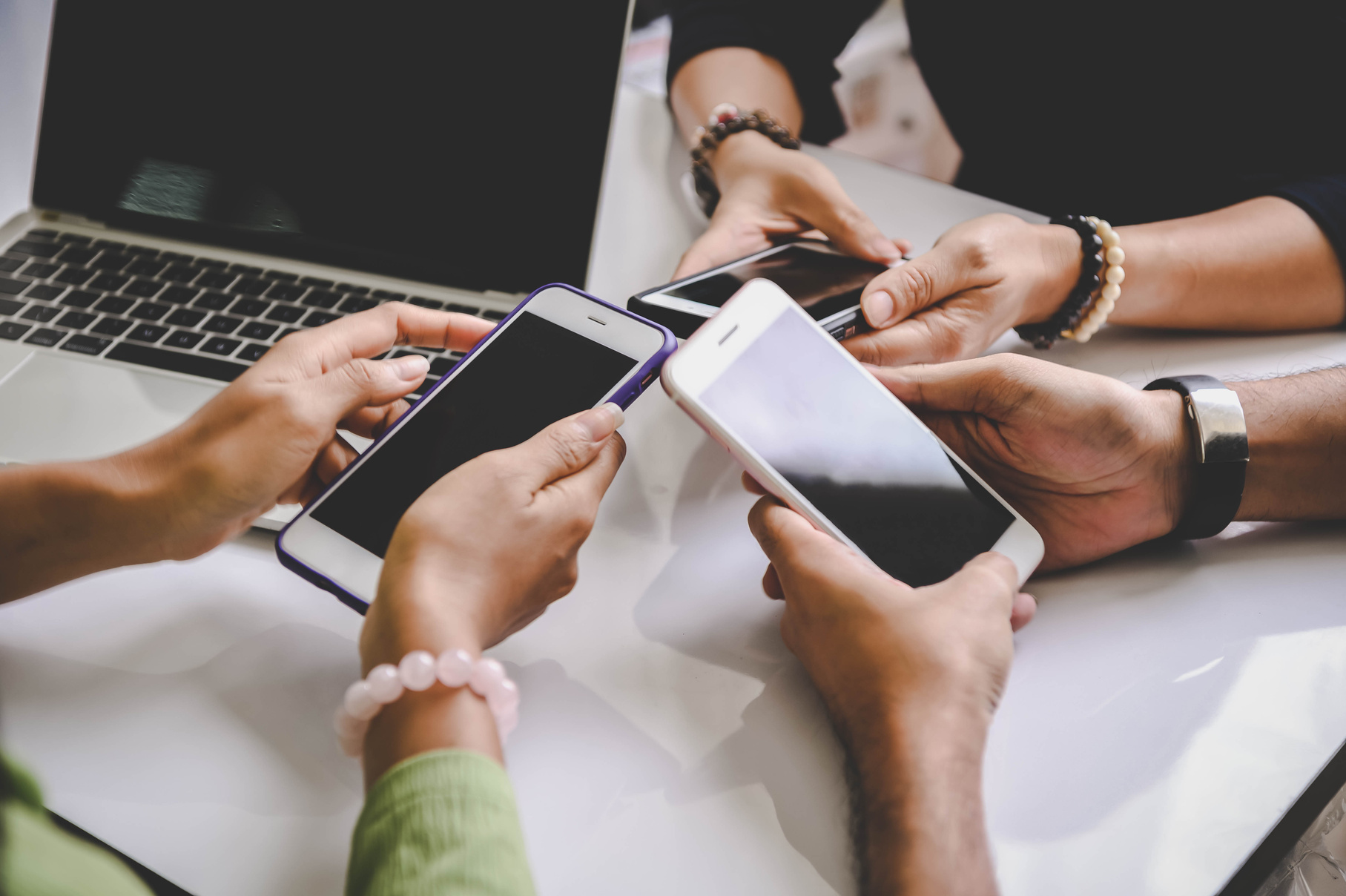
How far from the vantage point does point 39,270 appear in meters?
0.73

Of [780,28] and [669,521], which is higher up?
[780,28]

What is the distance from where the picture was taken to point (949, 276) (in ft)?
2.27

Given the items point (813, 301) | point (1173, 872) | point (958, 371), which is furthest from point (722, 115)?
point (1173, 872)

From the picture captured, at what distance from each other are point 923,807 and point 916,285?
0.44m

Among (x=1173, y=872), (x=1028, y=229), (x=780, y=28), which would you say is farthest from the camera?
(x=780, y=28)

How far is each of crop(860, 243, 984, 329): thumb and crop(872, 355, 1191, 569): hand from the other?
0.08m

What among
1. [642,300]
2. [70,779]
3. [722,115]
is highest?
[722,115]

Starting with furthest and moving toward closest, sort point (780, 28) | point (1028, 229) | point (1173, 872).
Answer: point (780, 28) → point (1028, 229) → point (1173, 872)

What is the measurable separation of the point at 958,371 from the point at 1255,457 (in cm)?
25

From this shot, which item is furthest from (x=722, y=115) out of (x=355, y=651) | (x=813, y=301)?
(x=355, y=651)

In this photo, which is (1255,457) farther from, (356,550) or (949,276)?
(356,550)

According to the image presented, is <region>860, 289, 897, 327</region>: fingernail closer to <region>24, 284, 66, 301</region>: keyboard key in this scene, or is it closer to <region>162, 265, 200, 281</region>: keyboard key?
<region>162, 265, 200, 281</region>: keyboard key

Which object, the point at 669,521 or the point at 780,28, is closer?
the point at 669,521

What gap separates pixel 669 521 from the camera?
2.01 feet
